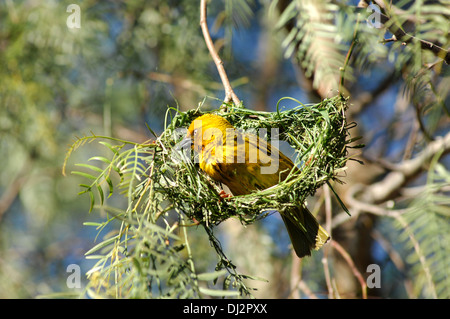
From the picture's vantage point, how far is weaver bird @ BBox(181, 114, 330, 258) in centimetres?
215

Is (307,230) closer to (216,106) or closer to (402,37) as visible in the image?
(402,37)

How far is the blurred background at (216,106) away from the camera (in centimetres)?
302

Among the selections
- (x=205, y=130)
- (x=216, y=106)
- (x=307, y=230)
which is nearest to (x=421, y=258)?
(x=307, y=230)

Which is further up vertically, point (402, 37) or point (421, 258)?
point (402, 37)

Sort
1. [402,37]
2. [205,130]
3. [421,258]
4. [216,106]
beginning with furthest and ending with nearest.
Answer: [216,106], [421,258], [205,130], [402,37]

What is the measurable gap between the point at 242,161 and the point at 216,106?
213cm

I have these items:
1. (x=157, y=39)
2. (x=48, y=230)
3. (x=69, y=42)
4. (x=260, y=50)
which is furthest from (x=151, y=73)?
(x=48, y=230)

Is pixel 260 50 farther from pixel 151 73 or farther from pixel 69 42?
pixel 69 42

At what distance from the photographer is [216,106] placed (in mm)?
4266

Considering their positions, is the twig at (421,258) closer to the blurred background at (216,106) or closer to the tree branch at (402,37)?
the blurred background at (216,106)

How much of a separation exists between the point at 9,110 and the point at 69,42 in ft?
2.73

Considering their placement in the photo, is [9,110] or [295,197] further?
[9,110]
